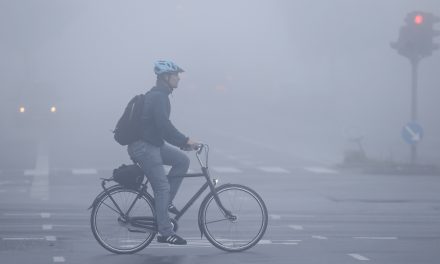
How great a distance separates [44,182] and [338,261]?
1114 cm

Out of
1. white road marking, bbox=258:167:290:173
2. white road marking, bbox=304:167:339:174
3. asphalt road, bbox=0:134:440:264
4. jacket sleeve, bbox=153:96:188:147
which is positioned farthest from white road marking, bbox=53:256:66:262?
white road marking, bbox=304:167:339:174

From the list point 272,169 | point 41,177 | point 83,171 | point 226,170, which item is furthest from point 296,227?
point 272,169

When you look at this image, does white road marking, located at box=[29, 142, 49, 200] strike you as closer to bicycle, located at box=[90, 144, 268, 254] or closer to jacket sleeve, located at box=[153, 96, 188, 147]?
bicycle, located at box=[90, 144, 268, 254]

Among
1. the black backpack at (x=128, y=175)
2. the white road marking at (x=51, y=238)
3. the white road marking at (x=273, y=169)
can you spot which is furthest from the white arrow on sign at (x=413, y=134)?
the black backpack at (x=128, y=175)

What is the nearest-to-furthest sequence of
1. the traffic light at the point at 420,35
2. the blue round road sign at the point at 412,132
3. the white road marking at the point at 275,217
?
the white road marking at the point at 275,217 → the blue round road sign at the point at 412,132 → the traffic light at the point at 420,35

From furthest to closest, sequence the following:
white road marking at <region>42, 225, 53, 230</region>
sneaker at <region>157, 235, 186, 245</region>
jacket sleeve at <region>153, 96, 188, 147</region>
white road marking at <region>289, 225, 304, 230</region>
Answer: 1. white road marking at <region>289, 225, 304, 230</region>
2. white road marking at <region>42, 225, 53, 230</region>
3. sneaker at <region>157, 235, 186, 245</region>
4. jacket sleeve at <region>153, 96, 188, 147</region>

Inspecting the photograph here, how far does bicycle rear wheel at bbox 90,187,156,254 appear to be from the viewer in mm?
10805

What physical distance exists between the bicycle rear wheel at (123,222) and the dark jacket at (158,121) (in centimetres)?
59

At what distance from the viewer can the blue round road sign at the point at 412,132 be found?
2502 cm

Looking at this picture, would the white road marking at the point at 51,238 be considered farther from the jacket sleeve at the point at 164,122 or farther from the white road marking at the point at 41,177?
the white road marking at the point at 41,177

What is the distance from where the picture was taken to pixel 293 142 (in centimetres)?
3816

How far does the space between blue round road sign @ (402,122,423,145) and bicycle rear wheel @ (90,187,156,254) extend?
1497 centimetres

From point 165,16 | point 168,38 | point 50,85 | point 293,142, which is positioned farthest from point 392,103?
point 165,16

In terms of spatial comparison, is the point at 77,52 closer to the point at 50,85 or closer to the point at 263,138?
the point at 50,85
